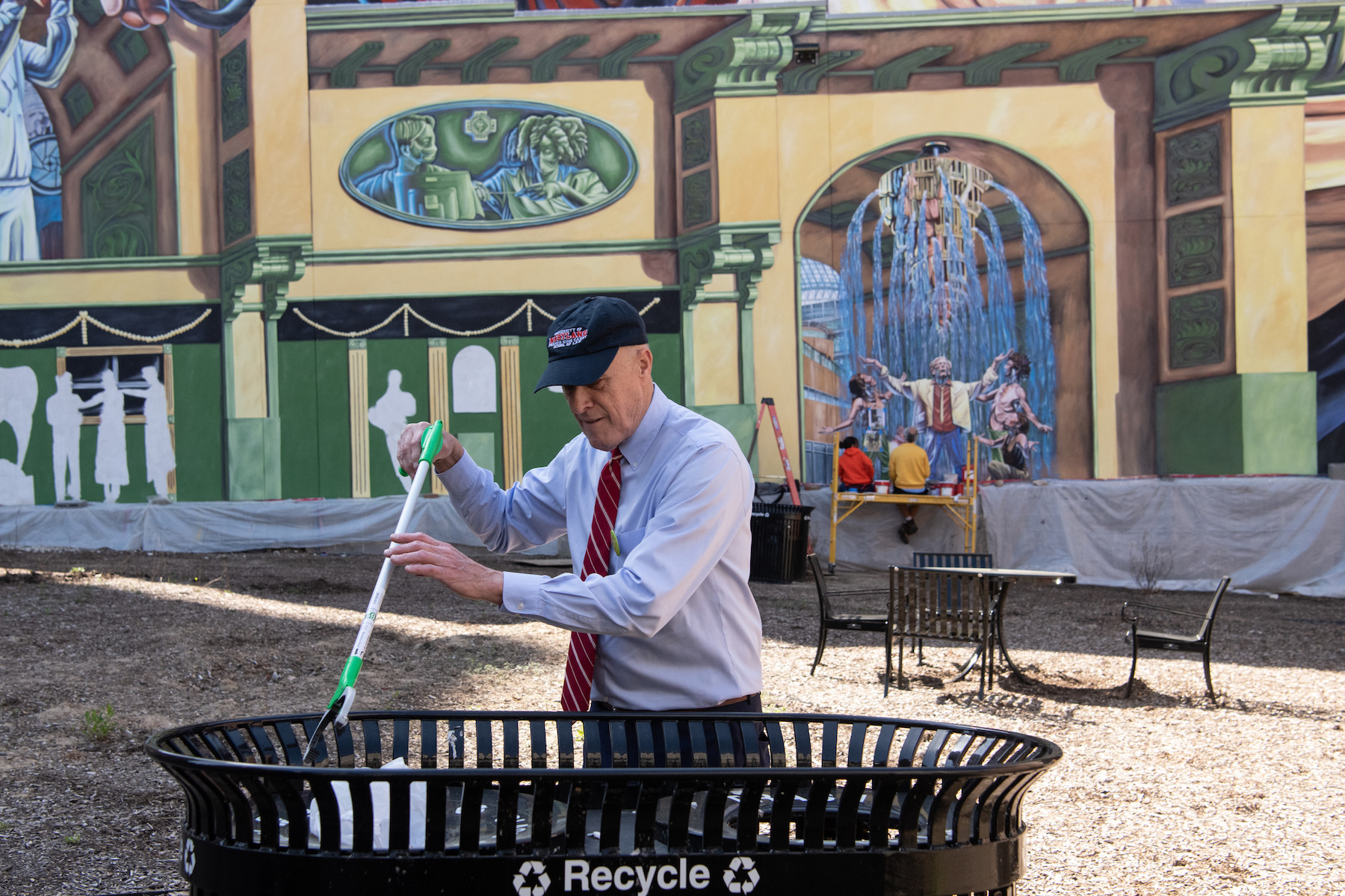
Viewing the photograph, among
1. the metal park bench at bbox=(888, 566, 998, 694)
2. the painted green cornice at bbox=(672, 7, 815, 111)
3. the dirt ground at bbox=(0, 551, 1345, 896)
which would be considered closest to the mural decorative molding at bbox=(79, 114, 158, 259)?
the dirt ground at bbox=(0, 551, 1345, 896)

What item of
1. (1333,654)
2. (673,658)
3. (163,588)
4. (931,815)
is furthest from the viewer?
(163,588)

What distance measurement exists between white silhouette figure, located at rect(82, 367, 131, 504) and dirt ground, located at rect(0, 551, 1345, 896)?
540 cm

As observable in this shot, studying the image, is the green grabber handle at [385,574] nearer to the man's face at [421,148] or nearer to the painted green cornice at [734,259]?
the painted green cornice at [734,259]

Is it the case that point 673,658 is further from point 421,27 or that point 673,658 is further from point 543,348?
point 421,27

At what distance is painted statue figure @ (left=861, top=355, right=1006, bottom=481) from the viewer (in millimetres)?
16656

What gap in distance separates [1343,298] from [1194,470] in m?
3.07

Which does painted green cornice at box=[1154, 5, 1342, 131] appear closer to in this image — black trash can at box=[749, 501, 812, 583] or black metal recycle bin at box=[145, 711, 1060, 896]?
black trash can at box=[749, 501, 812, 583]

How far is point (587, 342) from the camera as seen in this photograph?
2.27 metres

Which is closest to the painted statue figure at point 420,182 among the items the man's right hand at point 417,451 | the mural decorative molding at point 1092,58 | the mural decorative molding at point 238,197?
the mural decorative molding at point 238,197

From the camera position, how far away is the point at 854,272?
659 inches

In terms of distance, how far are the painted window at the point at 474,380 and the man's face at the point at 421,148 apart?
9.28 ft

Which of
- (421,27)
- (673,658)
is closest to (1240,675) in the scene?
(673,658)

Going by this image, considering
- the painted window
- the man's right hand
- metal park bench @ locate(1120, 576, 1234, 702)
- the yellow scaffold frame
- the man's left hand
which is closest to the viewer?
the man's left hand

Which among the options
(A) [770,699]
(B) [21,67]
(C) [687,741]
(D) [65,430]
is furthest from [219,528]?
A: (C) [687,741]
